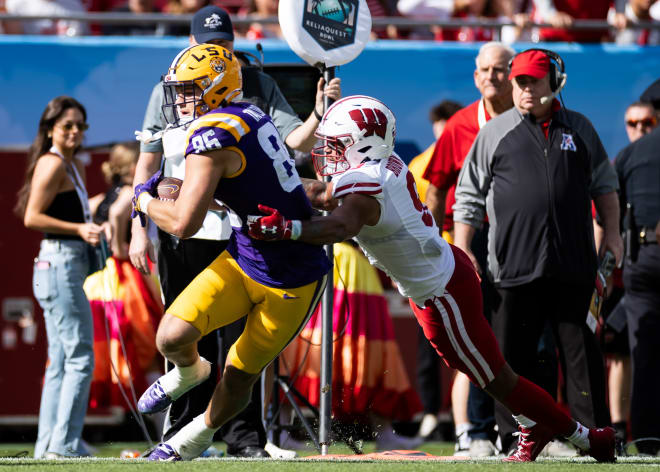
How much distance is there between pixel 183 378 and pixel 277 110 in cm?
174

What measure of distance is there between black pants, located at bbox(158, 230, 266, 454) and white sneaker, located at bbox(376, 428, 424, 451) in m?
1.66

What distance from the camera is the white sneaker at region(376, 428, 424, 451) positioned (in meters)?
7.61

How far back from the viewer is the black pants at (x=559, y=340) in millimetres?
5824

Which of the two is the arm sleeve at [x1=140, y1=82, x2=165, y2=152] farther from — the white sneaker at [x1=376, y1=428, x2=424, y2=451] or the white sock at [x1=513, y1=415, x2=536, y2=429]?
the white sneaker at [x1=376, y1=428, x2=424, y2=451]

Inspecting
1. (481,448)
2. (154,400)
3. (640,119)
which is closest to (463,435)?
(481,448)

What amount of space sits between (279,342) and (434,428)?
319 centimetres

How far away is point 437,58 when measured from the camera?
8.29 meters

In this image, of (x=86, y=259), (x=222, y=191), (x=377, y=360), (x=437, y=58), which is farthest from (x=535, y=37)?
(x=222, y=191)

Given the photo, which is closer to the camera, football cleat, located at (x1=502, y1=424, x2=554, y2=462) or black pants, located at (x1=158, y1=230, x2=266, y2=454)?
football cleat, located at (x1=502, y1=424, x2=554, y2=462)

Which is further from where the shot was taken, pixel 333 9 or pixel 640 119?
pixel 640 119

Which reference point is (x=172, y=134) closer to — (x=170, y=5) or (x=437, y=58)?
(x=437, y=58)

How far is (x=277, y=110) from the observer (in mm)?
6129

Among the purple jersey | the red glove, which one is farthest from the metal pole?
the red glove

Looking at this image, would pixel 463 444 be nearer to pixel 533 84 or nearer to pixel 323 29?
pixel 533 84
